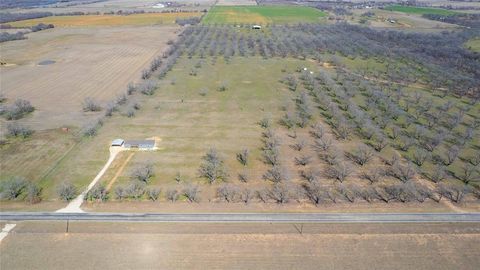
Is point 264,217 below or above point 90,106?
below

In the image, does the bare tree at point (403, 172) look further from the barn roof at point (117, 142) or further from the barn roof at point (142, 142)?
the barn roof at point (117, 142)

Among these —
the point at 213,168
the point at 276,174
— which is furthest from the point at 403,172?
the point at 213,168

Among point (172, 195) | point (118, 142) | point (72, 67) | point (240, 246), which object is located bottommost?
point (240, 246)

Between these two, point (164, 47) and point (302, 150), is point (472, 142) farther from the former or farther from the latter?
point (164, 47)

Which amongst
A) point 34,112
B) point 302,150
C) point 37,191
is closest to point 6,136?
point 34,112

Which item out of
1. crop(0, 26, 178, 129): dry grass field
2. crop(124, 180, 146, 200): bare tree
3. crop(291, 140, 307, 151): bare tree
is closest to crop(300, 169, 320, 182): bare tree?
crop(291, 140, 307, 151): bare tree

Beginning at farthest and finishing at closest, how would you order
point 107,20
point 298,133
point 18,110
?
point 107,20 < point 18,110 < point 298,133

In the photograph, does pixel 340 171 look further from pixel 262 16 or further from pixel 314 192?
pixel 262 16
